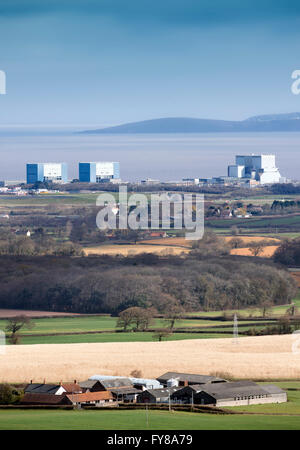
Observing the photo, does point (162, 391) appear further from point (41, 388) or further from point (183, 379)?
point (41, 388)

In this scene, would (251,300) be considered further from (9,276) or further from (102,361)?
(102,361)

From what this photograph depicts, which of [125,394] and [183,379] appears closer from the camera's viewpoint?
[125,394]

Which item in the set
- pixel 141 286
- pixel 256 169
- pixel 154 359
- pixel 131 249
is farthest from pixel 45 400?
pixel 256 169

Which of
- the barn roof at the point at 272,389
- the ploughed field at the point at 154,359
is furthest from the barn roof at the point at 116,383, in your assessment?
the barn roof at the point at 272,389

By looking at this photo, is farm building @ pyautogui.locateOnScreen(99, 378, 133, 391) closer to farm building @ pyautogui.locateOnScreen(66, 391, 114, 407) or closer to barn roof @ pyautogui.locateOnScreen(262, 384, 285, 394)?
farm building @ pyautogui.locateOnScreen(66, 391, 114, 407)

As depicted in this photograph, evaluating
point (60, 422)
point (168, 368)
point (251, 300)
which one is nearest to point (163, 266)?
point (251, 300)

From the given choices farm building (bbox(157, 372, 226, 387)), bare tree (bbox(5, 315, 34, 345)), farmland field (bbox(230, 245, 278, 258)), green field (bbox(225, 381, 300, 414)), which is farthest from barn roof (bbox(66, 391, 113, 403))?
farmland field (bbox(230, 245, 278, 258))

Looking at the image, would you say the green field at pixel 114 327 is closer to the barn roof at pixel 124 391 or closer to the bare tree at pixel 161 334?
the bare tree at pixel 161 334
